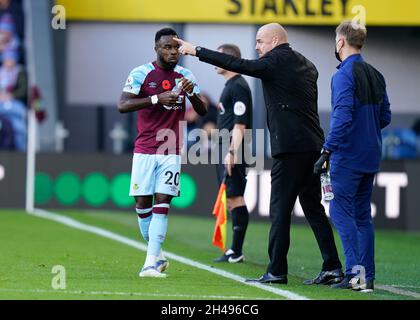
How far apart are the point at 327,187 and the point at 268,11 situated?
12.7 meters

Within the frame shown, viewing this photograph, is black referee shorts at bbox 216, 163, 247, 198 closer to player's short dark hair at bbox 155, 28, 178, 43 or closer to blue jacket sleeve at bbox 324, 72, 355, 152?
player's short dark hair at bbox 155, 28, 178, 43

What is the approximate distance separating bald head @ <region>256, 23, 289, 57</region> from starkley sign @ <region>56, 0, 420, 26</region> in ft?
38.2

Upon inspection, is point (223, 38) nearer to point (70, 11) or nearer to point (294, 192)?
point (70, 11)

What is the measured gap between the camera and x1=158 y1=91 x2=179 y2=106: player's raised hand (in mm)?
10953

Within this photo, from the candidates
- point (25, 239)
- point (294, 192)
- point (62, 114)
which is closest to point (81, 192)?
point (62, 114)

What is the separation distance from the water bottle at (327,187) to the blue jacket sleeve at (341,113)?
26 centimetres

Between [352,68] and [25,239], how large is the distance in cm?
621

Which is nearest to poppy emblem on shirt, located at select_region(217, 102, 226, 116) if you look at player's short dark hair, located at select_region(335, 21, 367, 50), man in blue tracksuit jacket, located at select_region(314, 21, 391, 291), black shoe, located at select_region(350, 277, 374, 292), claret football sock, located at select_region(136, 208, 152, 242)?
claret football sock, located at select_region(136, 208, 152, 242)

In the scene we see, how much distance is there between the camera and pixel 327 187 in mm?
10430
